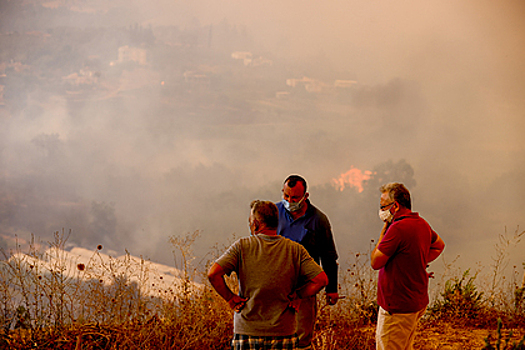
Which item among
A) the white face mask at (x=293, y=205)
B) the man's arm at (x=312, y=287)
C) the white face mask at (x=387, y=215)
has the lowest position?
the man's arm at (x=312, y=287)

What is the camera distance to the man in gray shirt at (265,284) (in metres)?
1.90

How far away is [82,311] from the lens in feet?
11.2

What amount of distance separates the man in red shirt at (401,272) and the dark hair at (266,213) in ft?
2.76

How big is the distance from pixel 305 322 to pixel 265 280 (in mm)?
928

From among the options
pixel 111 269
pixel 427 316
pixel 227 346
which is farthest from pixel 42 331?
pixel 427 316

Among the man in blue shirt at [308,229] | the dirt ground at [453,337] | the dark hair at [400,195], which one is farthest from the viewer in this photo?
the dirt ground at [453,337]

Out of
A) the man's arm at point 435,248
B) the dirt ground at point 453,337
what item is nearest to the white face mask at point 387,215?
the man's arm at point 435,248

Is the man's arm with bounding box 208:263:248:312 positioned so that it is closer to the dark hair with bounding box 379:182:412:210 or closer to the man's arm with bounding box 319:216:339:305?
the man's arm with bounding box 319:216:339:305

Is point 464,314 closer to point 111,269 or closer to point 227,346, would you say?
point 227,346

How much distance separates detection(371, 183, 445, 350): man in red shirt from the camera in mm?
2467

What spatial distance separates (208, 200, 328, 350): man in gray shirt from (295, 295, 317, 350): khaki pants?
71 centimetres

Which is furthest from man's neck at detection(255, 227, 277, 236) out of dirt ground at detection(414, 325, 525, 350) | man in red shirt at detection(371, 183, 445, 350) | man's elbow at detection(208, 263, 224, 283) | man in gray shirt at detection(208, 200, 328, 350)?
dirt ground at detection(414, 325, 525, 350)

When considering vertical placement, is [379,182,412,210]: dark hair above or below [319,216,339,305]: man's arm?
above

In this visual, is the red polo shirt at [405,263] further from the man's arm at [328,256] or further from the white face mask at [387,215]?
the man's arm at [328,256]
